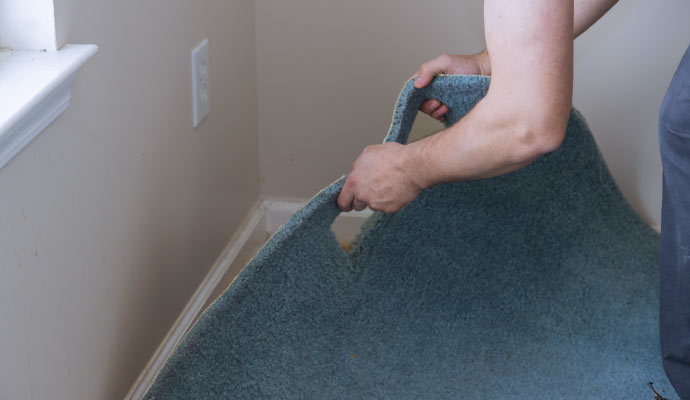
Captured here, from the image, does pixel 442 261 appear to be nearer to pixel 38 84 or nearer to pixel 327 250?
pixel 327 250

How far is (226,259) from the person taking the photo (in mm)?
1447

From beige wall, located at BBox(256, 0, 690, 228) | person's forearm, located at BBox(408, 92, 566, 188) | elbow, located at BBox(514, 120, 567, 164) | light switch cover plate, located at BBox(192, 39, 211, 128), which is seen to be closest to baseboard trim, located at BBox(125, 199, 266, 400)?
beige wall, located at BBox(256, 0, 690, 228)

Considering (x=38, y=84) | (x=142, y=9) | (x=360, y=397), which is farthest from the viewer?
(x=360, y=397)

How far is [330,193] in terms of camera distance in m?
1.01

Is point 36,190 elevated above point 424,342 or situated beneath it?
elevated above

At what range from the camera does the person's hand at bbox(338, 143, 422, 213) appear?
100cm

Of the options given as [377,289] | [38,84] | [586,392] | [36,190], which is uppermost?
[38,84]

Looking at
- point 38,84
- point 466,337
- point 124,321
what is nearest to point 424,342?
point 466,337

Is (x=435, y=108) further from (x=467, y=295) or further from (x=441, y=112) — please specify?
(x=467, y=295)

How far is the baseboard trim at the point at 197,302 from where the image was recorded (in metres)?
1.07

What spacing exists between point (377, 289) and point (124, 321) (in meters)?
0.39

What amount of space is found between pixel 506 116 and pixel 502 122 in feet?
0.03

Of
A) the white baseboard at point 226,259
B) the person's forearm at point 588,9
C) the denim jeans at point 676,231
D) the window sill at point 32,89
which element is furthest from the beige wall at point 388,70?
the window sill at point 32,89

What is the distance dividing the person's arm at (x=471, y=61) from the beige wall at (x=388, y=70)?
27 centimetres
